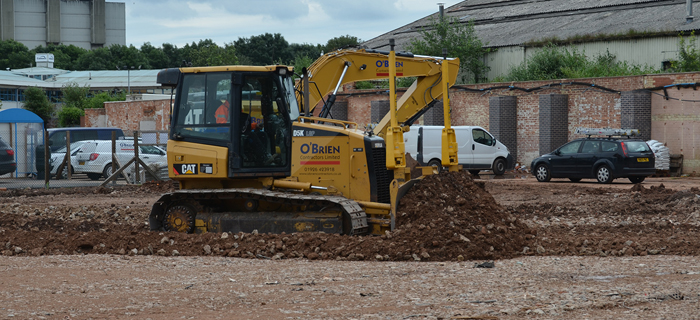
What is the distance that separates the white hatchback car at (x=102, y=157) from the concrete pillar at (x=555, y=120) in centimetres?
1571

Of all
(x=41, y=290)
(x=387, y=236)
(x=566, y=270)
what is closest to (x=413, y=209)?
(x=387, y=236)

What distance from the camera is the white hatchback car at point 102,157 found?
2522 cm

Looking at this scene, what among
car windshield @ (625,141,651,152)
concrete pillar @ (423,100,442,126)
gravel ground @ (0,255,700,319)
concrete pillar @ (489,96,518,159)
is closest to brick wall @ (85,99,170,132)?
concrete pillar @ (423,100,442,126)

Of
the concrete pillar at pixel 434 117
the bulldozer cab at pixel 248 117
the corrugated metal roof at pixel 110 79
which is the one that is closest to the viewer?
the bulldozer cab at pixel 248 117

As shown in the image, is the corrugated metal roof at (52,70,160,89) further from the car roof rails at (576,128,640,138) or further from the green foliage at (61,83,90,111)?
the car roof rails at (576,128,640,138)

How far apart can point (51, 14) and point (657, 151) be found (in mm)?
107744

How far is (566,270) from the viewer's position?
8.20 meters

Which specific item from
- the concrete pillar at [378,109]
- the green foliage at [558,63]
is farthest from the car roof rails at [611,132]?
the concrete pillar at [378,109]

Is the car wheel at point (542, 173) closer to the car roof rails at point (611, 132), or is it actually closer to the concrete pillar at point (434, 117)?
the car roof rails at point (611, 132)

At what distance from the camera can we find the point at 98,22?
116938 mm

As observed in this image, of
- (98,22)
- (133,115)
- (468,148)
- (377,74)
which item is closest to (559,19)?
(468,148)

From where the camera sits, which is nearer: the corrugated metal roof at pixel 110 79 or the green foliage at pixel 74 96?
the green foliage at pixel 74 96

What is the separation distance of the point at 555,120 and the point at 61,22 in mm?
101996

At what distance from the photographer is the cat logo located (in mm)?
10695
